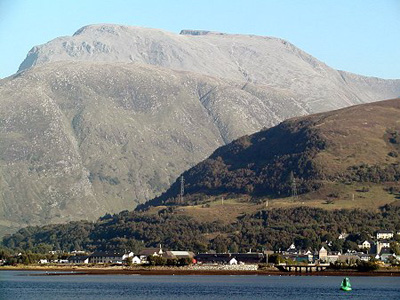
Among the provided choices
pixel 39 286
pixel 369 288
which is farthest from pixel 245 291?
pixel 39 286

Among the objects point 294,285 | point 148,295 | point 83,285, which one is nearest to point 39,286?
point 83,285

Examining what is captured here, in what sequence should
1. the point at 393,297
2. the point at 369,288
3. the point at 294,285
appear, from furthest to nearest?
the point at 294,285
the point at 369,288
the point at 393,297

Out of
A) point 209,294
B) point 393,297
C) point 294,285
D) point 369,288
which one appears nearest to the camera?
point 393,297

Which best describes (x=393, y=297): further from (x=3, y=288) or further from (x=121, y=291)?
(x=3, y=288)

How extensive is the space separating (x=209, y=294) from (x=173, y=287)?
A: 22.9 m

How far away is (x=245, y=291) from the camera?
17038 centimetres

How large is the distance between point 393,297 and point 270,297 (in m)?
18.8

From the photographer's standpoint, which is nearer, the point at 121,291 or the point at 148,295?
the point at 148,295

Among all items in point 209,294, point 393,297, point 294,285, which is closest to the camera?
point 393,297

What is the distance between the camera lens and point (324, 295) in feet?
520

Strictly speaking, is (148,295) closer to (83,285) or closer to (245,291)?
(245,291)

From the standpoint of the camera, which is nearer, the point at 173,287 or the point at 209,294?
the point at 209,294

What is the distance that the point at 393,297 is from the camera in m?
149

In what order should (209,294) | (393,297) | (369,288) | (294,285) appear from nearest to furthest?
(393,297) < (209,294) < (369,288) < (294,285)
